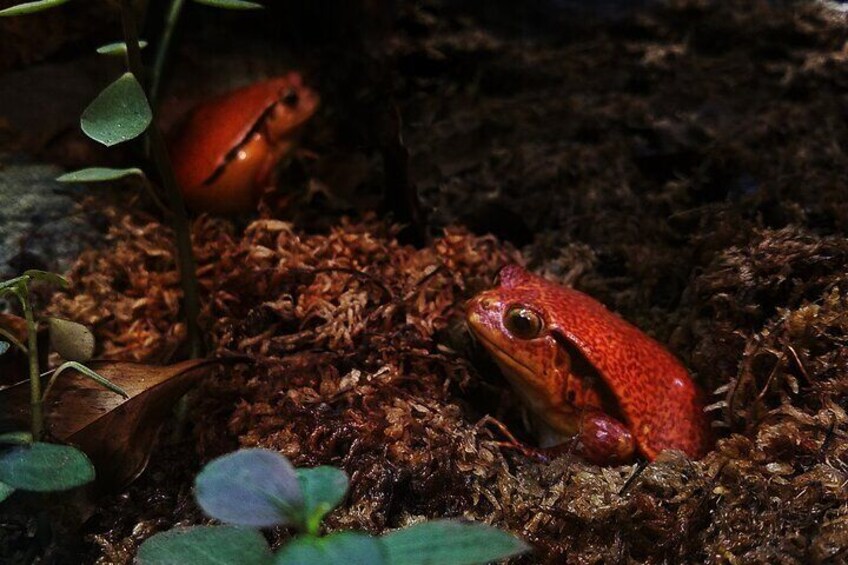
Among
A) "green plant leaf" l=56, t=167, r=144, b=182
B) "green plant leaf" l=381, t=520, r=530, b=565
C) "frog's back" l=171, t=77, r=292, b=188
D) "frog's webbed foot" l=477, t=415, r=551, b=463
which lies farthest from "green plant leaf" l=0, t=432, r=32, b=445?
"frog's back" l=171, t=77, r=292, b=188

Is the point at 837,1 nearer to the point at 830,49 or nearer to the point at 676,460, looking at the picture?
the point at 830,49

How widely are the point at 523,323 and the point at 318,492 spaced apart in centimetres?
82

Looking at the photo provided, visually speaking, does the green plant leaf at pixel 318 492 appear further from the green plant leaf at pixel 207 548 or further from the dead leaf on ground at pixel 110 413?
the dead leaf on ground at pixel 110 413

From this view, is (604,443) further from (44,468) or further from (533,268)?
(44,468)

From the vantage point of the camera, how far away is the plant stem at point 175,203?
5.12 ft

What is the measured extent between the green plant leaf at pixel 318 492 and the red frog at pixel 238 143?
1420 mm

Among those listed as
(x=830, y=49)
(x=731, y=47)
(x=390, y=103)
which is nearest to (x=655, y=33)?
(x=731, y=47)

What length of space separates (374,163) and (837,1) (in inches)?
89.2

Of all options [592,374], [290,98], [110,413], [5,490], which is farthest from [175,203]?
[592,374]

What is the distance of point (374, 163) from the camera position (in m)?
2.58

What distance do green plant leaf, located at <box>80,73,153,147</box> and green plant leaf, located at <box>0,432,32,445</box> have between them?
51cm

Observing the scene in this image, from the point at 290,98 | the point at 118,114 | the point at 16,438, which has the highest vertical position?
the point at 118,114

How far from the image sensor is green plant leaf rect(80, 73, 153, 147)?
138 cm

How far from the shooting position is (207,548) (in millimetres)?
1085
